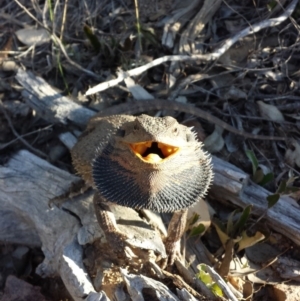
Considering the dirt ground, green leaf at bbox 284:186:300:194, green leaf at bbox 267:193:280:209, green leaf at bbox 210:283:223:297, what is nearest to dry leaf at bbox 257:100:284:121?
the dirt ground

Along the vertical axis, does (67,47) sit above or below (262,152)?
above

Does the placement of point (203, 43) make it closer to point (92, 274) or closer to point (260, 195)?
point (260, 195)

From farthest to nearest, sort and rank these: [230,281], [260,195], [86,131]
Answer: [86,131] → [260,195] → [230,281]

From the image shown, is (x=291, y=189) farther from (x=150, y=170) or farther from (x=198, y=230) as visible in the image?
(x=150, y=170)

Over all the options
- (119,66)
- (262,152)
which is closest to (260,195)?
(262,152)

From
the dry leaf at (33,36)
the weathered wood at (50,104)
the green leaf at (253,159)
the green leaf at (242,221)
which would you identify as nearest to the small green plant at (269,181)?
the green leaf at (253,159)

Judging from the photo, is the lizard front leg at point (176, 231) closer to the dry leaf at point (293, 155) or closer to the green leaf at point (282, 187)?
the green leaf at point (282, 187)

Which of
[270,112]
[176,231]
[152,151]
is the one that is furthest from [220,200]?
[152,151]
